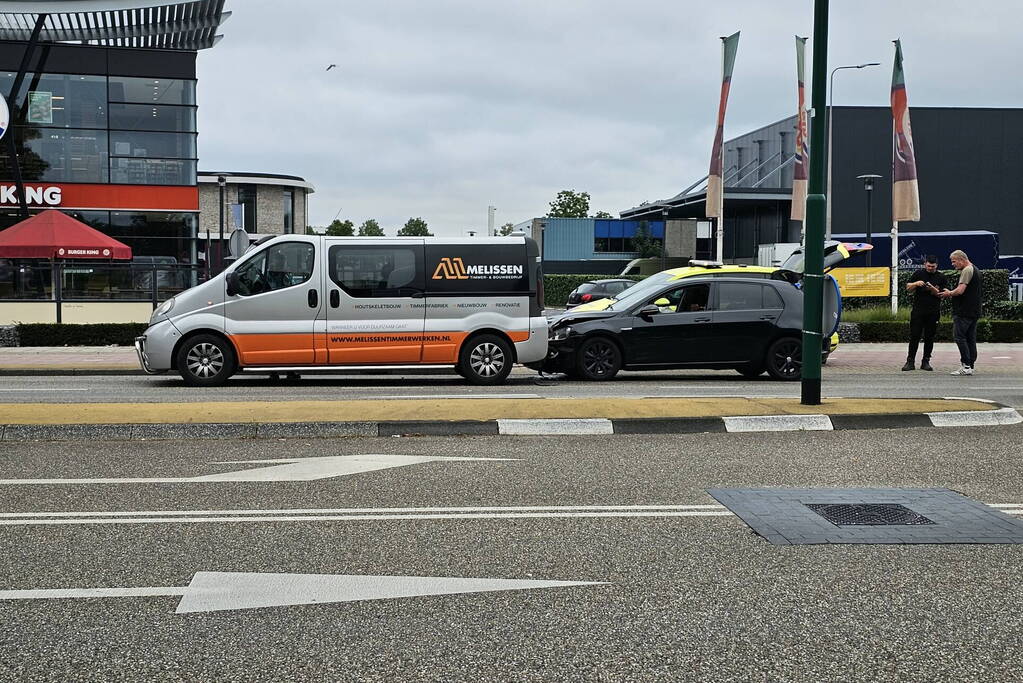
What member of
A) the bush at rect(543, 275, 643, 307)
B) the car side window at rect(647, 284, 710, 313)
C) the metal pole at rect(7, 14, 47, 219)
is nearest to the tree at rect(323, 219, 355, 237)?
the bush at rect(543, 275, 643, 307)

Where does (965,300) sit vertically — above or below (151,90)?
below

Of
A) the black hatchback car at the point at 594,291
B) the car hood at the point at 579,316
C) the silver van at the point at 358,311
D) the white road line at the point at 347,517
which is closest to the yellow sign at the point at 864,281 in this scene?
the black hatchback car at the point at 594,291

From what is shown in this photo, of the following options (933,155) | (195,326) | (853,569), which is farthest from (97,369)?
(933,155)

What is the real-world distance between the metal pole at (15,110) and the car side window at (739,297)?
28.1 metres

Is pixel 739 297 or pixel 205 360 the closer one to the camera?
pixel 205 360

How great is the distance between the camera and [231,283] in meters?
15.3

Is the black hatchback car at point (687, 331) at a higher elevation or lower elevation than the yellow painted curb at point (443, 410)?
higher

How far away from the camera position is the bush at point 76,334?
23906mm

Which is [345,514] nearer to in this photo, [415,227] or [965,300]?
[965,300]

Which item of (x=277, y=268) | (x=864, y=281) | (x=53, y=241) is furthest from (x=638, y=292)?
(x=53, y=241)

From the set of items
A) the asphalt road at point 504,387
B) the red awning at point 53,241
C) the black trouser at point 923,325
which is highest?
the red awning at point 53,241

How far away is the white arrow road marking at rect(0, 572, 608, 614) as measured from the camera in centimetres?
470

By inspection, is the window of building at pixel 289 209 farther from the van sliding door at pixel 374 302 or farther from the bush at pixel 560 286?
the van sliding door at pixel 374 302

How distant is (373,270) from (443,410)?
17.4 ft
